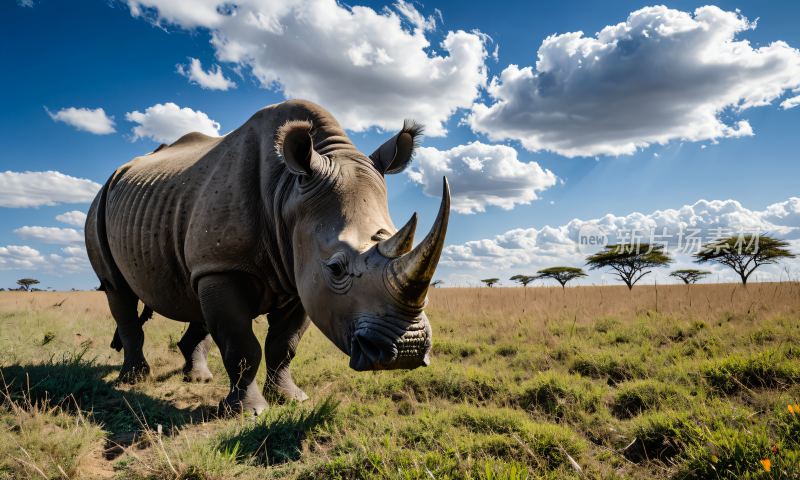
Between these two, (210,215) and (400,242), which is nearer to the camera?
(400,242)

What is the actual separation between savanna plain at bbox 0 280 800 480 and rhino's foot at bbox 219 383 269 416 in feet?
0.43

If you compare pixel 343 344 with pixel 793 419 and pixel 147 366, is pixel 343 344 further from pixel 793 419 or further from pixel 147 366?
pixel 147 366

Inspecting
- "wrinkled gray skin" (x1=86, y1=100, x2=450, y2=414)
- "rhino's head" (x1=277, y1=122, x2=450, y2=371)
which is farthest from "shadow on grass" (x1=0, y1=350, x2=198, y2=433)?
"rhino's head" (x1=277, y1=122, x2=450, y2=371)

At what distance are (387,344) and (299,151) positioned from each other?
1.74m

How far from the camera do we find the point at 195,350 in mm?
5832

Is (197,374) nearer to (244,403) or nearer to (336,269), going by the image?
(244,403)

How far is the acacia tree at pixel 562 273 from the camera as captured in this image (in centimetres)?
3509

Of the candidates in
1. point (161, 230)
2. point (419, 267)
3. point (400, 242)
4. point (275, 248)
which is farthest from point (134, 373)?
point (419, 267)

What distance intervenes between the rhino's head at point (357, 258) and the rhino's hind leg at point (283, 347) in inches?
47.5

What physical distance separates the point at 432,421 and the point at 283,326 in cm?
186

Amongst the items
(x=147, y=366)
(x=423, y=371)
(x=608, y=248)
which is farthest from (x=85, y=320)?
(x=608, y=248)

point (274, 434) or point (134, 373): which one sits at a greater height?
point (274, 434)

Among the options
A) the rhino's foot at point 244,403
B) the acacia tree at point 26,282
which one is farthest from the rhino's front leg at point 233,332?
the acacia tree at point 26,282

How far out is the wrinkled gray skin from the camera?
2.72m
